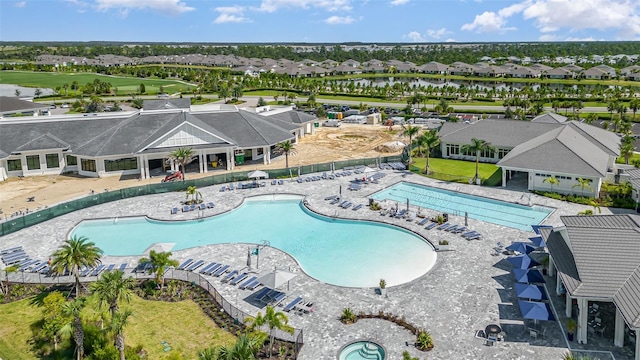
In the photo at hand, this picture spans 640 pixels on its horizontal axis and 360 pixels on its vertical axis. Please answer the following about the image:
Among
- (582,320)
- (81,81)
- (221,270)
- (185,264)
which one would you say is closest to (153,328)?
(221,270)

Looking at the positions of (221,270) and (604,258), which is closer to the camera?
(604,258)

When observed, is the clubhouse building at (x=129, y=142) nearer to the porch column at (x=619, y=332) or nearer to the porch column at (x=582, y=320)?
the porch column at (x=582, y=320)

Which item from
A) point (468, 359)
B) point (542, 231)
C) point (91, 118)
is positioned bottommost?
point (468, 359)

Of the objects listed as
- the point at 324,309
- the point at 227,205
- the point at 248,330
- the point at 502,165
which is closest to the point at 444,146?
the point at 502,165

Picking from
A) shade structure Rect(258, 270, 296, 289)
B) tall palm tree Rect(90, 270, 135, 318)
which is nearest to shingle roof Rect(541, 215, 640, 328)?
shade structure Rect(258, 270, 296, 289)

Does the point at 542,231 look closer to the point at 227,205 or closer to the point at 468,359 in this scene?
the point at 468,359

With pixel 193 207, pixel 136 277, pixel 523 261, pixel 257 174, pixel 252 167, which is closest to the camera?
pixel 523 261

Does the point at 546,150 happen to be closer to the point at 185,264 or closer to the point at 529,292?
the point at 529,292
